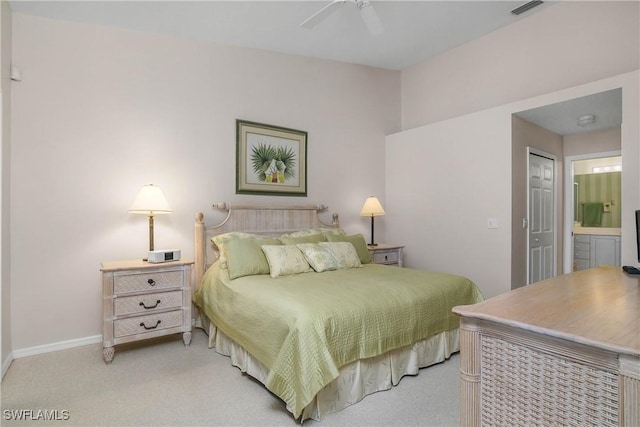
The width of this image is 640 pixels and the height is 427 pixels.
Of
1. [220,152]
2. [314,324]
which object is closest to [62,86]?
[220,152]

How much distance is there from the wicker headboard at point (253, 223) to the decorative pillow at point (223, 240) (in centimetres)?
11

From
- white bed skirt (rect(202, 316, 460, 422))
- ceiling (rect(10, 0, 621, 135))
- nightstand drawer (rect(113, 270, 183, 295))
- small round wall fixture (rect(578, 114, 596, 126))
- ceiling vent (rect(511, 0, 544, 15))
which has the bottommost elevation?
white bed skirt (rect(202, 316, 460, 422))

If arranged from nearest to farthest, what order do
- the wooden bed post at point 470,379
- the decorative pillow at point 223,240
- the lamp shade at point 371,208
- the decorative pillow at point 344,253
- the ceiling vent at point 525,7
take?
the wooden bed post at point 470,379, the decorative pillow at point 223,240, the decorative pillow at point 344,253, the ceiling vent at point 525,7, the lamp shade at point 371,208

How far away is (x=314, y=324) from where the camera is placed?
6.32 feet

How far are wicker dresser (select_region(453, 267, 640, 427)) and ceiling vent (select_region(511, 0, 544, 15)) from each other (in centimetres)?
323

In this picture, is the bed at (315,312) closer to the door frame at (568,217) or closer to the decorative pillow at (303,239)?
the decorative pillow at (303,239)

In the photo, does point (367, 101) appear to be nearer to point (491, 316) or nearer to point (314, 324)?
point (314, 324)

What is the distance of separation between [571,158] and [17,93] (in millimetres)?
6166

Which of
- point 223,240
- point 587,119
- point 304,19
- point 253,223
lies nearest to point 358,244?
point 253,223

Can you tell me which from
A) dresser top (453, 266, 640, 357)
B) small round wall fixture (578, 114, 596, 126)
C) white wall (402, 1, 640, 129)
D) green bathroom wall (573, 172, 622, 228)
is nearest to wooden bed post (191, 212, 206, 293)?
dresser top (453, 266, 640, 357)

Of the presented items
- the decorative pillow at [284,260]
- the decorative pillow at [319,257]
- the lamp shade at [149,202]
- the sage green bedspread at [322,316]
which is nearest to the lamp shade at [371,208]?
the decorative pillow at [319,257]

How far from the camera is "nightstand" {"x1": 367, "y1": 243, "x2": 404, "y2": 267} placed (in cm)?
422

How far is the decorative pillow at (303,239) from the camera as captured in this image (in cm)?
346

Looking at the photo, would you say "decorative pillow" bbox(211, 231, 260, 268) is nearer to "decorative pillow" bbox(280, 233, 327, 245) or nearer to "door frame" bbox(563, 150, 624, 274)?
"decorative pillow" bbox(280, 233, 327, 245)
